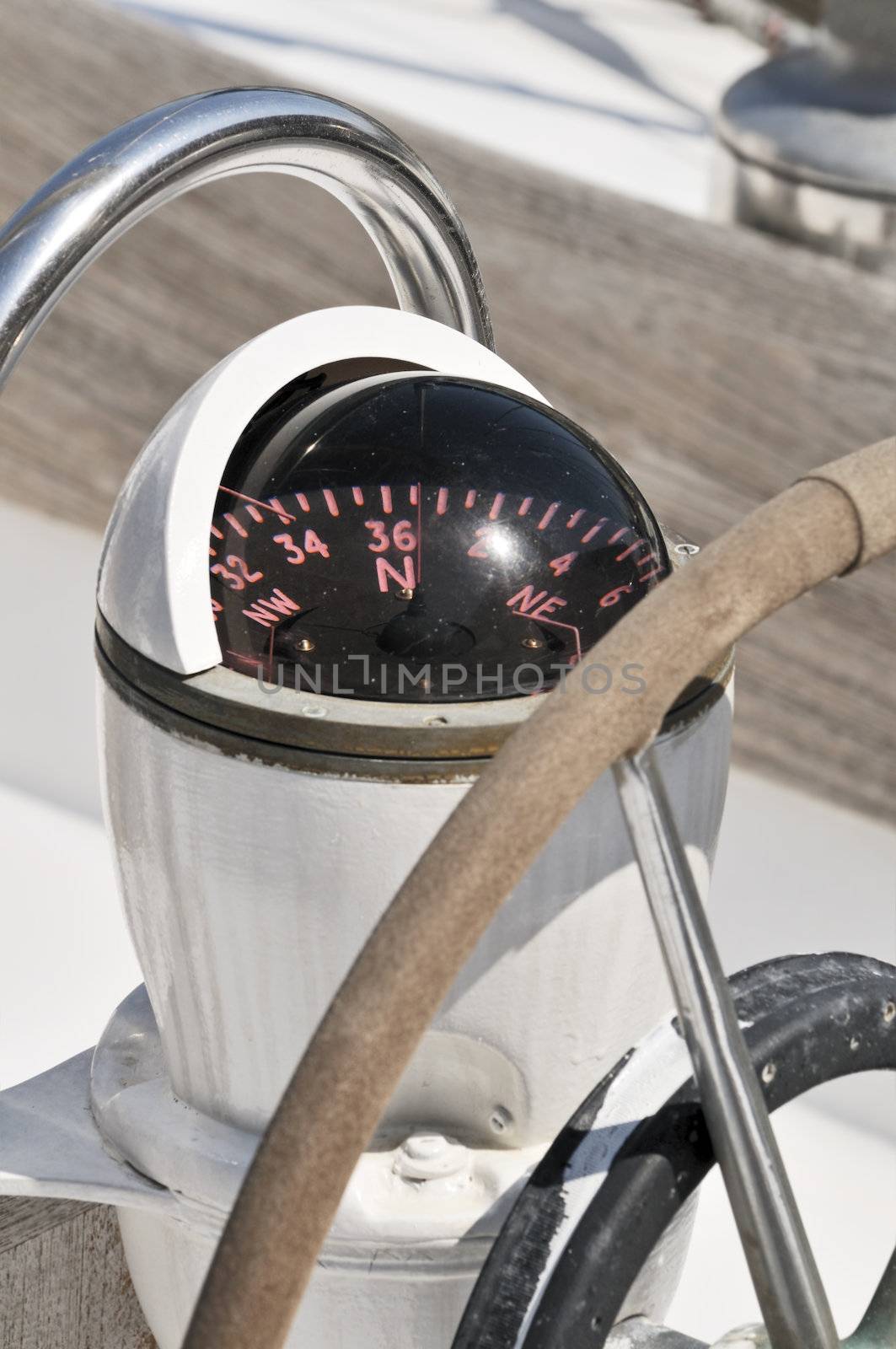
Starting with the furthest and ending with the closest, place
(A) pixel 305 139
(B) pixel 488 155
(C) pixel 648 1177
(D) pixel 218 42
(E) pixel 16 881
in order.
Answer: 1. (D) pixel 218 42
2. (B) pixel 488 155
3. (E) pixel 16 881
4. (A) pixel 305 139
5. (C) pixel 648 1177

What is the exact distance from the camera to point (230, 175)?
2.49 feet

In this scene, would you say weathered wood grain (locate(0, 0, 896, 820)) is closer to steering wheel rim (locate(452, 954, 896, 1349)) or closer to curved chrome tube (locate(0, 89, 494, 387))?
curved chrome tube (locate(0, 89, 494, 387))

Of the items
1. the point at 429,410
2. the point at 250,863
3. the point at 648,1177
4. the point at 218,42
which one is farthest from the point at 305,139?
the point at 218,42

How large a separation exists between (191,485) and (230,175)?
0.16m

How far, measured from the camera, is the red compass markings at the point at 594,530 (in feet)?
2.31

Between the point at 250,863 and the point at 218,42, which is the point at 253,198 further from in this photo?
the point at 250,863

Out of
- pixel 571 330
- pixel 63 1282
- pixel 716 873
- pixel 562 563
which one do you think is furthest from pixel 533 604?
pixel 571 330

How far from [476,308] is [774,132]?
4.99 ft

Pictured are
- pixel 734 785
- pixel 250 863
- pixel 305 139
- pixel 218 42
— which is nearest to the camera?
pixel 250 863

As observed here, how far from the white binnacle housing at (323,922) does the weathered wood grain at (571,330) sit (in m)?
1.10

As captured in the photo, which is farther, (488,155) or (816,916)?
(488,155)

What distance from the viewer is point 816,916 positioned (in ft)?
4.50

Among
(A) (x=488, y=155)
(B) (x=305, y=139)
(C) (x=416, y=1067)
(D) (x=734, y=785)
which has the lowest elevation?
(D) (x=734, y=785)

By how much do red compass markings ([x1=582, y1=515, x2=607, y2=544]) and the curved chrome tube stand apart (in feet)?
0.70
